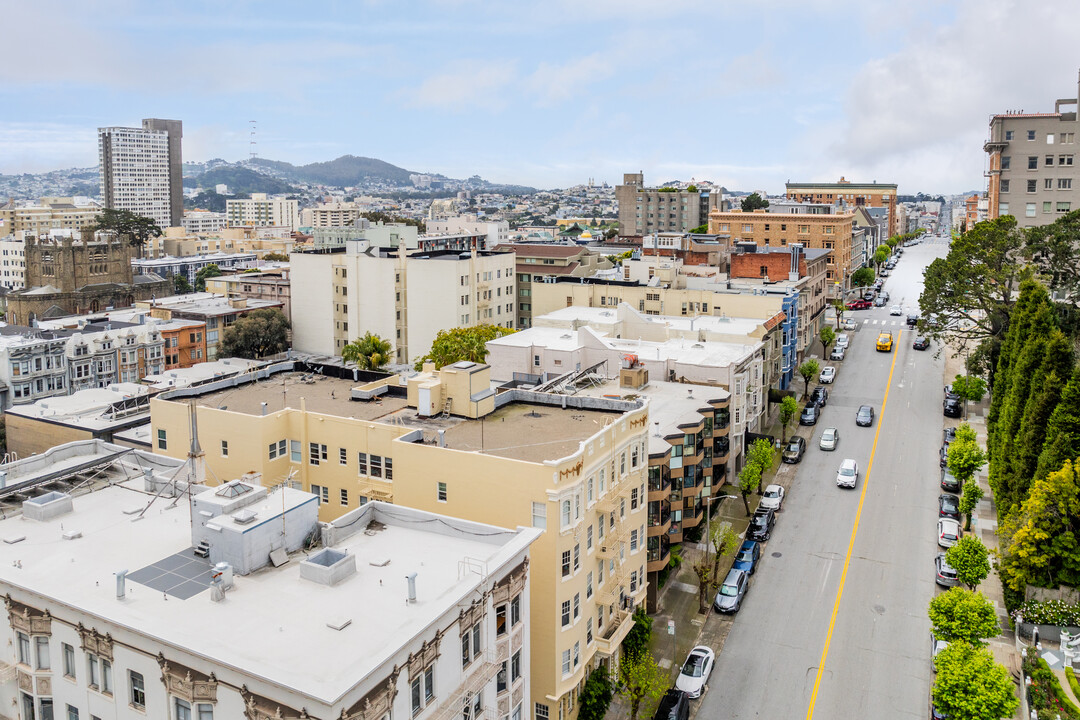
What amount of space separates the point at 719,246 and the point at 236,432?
8976 centimetres

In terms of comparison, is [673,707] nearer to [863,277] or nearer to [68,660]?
[68,660]

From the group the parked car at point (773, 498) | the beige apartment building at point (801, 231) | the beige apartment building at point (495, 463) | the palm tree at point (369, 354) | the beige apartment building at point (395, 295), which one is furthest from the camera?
the beige apartment building at point (801, 231)

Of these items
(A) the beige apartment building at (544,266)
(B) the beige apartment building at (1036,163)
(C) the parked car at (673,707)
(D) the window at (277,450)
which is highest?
(B) the beige apartment building at (1036,163)

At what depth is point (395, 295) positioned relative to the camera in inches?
3959

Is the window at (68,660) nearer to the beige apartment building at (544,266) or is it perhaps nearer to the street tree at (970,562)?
the street tree at (970,562)

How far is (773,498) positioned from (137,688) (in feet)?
155

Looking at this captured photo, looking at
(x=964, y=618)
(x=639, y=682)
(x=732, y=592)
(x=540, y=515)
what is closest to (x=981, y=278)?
(x=732, y=592)

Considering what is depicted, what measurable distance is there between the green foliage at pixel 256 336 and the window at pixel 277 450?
59.4m

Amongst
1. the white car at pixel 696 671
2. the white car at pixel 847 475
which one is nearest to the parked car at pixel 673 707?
the white car at pixel 696 671

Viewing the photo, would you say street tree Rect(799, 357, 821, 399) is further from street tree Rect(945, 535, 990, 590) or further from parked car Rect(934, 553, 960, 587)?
street tree Rect(945, 535, 990, 590)

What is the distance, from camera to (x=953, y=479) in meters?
65.1

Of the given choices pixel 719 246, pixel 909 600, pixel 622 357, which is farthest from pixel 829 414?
pixel 719 246

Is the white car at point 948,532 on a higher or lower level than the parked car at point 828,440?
lower

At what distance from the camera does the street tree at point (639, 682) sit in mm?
38562
